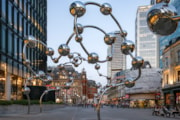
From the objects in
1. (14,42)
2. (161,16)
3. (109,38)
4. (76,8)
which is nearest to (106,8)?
(109,38)

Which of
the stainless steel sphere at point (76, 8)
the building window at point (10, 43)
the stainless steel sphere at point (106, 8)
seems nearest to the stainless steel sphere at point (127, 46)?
the stainless steel sphere at point (76, 8)

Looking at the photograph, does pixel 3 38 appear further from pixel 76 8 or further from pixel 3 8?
pixel 76 8

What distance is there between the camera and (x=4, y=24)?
3625cm

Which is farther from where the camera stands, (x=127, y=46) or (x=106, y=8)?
(x=106, y=8)

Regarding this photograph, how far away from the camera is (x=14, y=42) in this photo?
40875 millimetres

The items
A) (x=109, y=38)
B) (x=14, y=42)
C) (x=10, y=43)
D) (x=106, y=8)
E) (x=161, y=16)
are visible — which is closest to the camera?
(x=161, y=16)

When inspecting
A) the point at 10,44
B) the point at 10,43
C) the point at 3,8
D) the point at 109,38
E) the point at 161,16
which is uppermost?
the point at 3,8

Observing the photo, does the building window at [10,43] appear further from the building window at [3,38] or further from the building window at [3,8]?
the building window at [3,8]

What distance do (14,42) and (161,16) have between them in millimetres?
39431

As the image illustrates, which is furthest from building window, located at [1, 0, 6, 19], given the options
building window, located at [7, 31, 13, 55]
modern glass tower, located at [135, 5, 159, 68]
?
modern glass tower, located at [135, 5, 159, 68]

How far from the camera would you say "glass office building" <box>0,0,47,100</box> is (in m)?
36.3

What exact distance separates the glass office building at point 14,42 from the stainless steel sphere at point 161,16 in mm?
33444

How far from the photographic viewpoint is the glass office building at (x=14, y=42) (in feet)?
119

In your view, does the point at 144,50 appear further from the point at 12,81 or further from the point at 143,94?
the point at 12,81
